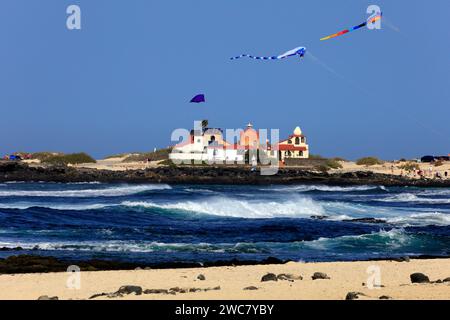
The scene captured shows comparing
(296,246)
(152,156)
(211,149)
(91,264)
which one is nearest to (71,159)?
(152,156)

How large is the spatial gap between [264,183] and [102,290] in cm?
6399

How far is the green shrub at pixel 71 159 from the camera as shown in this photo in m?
103

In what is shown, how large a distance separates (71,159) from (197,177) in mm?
29896

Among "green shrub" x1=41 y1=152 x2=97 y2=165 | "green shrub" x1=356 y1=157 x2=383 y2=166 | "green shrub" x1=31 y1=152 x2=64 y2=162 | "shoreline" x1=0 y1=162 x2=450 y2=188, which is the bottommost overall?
"shoreline" x1=0 y1=162 x2=450 y2=188

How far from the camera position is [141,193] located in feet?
176

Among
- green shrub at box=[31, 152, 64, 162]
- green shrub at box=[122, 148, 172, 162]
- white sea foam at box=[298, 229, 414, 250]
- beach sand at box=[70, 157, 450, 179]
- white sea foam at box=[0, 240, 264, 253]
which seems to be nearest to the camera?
white sea foam at box=[0, 240, 264, 253]

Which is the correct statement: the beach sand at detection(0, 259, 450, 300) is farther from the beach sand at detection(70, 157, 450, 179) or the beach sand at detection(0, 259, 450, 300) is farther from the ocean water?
the beach sand at detection(70, 157, 450, 179)

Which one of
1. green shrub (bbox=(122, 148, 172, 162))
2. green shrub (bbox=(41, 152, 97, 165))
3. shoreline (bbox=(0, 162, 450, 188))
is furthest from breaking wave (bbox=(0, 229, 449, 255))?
green shrub (bbox=(122, 148, 172, 162))

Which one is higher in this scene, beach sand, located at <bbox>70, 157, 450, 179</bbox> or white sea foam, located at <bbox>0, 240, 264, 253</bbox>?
beach sand, located at <bbox>70, 157, 450, 179</bbox>

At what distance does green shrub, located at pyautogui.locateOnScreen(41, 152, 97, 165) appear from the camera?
4050 inches

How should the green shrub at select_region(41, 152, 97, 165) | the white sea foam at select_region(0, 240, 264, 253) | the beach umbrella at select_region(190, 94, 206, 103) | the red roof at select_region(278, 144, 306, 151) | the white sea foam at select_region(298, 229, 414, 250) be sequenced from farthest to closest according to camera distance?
the green shrub at select_region(41, 152, 97, 165), the red roof at select_region(278, 144, 306, 151), the beach umbrella at select_region(190, 94, 206, 103), the white sea foam at select_region(298, 229, 414, 250), the white sea foam at select_region(0, 240, 264, 253)

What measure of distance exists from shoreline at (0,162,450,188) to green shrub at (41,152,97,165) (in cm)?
1968

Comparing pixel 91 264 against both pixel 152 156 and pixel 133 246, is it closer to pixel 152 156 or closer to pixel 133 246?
pixel 133 246
